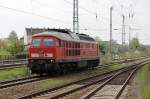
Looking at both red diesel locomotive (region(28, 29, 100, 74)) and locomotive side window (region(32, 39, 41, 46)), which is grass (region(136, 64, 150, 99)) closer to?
red diesel locomotive (region(28, 29, 100, 74))

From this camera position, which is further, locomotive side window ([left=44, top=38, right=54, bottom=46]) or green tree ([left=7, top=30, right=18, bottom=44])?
green tree ([left=7, top=30, right=18, bottom=44])

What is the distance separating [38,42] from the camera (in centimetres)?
3062

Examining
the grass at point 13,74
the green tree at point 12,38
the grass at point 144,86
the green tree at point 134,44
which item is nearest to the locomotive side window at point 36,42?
the grass at point 13,74

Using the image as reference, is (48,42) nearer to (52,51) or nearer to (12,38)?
(52,51)

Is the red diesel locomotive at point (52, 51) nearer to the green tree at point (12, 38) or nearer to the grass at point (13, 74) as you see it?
the grass at point (13, 74)

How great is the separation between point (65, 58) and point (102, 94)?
12.6 metres

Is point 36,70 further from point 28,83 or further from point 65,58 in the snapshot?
point 28,83

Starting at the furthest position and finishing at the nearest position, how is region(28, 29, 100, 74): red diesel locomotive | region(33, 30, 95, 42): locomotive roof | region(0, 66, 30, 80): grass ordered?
region(33, 30, 95, 42): locomotive roof → region(28, 29, 100, 74): red diesel locomotive → region(0, 66, 30, 80): grass

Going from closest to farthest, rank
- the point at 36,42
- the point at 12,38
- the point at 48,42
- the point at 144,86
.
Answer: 1. the point at 144,86
2. the point at 48,42
3. the point at 36,42
4. the point at 12,38

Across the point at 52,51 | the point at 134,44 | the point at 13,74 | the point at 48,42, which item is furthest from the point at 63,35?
the point at 134,44

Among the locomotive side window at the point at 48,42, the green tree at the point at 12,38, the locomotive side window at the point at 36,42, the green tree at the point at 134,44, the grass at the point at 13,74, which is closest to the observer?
the grass at the point at 13,74

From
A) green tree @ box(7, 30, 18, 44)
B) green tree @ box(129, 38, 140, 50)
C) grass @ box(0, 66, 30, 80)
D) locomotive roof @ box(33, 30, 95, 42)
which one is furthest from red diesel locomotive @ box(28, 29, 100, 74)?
green tree @ box(129, 38, 140, 50)

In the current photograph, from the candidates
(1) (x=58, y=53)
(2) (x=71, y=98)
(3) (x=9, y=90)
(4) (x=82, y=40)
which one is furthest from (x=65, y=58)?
(2) (x=71, y=98)

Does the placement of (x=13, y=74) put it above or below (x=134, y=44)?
below
